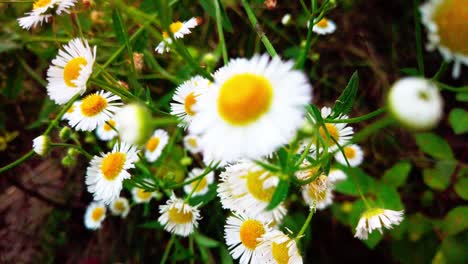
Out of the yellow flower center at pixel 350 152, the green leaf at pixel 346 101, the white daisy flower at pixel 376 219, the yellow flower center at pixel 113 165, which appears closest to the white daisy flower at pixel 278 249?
the white daisy flower at pixel 376 219

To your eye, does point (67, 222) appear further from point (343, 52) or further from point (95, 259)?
point (343, 52)

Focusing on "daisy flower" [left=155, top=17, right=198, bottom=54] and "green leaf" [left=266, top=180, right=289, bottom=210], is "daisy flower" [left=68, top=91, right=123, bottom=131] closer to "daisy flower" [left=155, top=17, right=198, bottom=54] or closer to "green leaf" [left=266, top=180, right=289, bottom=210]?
"daisy flower" [left=155, top=17, right=198, bottom=54]

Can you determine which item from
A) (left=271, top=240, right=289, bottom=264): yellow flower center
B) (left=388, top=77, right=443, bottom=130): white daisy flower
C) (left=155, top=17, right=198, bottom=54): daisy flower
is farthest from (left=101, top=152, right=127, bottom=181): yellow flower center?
(left=388, top=77, right=443, bottom=130): white daisy flower

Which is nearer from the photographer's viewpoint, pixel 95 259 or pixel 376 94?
pixel 95 259

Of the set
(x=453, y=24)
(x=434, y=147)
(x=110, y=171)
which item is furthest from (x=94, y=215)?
(x=453, y=24)

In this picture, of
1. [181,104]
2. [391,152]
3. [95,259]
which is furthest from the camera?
[391,152]

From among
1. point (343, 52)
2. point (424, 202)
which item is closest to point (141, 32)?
point (343, 52)

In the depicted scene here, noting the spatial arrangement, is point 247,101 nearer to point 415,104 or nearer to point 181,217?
point 415,104
